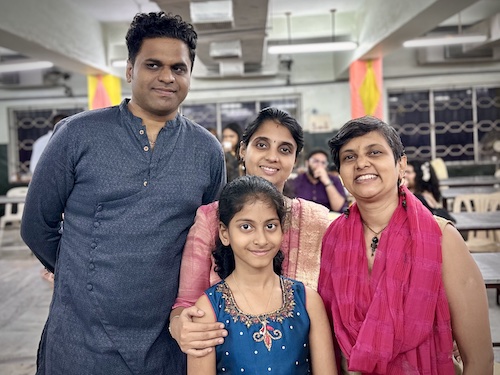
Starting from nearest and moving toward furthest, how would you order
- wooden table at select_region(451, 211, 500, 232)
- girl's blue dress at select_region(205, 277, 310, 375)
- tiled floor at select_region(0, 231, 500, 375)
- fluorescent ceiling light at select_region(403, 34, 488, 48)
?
girl's blue dress at select_region(205, 277, 310, 375) < tiled floor at select_region(0, 231, 500, 375) < wooden table at select_region(451, 211, 500, 232) < fluorescent ceiling light at select_region(403, 34, 488, 48)

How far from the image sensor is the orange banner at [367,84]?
27.0ft

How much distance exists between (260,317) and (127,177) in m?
0.58

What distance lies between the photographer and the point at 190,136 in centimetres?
172

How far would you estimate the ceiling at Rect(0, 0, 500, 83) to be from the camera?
5379 mm

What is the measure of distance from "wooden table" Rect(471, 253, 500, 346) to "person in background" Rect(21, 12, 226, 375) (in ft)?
5.49

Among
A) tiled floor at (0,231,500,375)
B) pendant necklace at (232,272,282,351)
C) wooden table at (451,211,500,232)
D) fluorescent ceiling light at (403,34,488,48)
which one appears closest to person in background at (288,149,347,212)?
wooden table at (451,211,500,232)

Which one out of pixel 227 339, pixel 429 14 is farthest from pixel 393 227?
pixel 429 14

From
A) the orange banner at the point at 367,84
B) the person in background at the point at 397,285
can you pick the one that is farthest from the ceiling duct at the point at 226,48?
the person in background at the point at 397,285

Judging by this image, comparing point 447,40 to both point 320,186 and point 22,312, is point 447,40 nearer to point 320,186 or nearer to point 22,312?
point 320,186

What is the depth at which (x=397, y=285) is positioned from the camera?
59.1 inches

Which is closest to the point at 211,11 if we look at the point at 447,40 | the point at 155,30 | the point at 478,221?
the point at 447,40

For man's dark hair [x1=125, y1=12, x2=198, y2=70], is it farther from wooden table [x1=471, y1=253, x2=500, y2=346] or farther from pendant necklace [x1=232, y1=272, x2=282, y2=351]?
wooden table [x1=471, y1=253, x2=500, y2=346]

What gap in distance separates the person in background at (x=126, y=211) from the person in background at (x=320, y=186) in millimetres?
3435

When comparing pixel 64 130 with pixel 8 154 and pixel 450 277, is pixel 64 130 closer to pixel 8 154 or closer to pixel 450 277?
pixel 450 277
